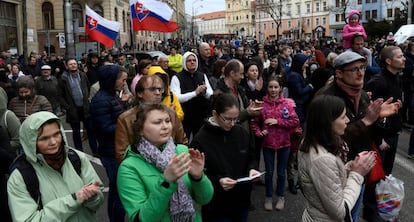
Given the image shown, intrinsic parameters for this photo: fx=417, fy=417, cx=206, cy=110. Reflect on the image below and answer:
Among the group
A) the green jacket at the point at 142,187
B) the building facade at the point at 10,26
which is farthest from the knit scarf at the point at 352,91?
the building facade at the point at 10,26

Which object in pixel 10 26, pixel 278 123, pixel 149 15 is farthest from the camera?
pixel 10 26

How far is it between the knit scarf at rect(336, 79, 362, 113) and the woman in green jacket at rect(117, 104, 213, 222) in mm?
1620

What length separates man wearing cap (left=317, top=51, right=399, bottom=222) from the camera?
324cm

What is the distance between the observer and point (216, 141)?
11.5 feet

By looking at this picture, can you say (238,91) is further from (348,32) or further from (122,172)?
(122,172)

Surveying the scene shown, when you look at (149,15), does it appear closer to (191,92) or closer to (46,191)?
(191,92)

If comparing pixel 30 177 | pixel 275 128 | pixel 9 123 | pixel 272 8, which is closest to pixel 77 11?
pixel 272 8

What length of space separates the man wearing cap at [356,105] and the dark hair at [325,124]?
1.66 feet

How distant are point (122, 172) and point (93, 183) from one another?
38cm

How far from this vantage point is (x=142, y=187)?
264 centimetres

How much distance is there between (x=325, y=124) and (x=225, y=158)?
101cm

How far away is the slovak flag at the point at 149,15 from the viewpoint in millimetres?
11430

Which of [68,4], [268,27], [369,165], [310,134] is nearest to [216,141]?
[310,134]

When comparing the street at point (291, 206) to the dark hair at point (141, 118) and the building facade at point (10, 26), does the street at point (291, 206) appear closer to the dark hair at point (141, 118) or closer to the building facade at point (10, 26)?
the dark hair at point (141, 118)
